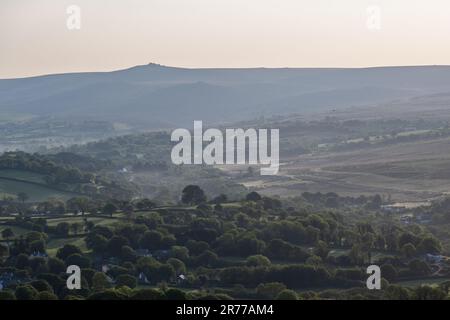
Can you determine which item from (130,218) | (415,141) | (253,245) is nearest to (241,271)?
(253,245)

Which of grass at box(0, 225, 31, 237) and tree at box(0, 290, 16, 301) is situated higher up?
tree at box(0, 290, 16, 301)

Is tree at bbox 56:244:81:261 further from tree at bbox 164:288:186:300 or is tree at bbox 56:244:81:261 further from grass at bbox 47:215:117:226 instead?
tree at bbox 164:288:186:300

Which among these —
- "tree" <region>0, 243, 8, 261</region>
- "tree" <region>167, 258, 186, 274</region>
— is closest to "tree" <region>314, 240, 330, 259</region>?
"tree" <region>167, 258, 186, 274</region>

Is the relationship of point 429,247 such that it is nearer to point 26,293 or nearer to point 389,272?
point 389,272

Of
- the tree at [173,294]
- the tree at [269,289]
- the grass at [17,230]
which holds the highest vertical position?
the tree at [173,294]

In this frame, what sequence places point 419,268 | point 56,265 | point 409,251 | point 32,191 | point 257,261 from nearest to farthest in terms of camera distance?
point 56,265 < point 419,268 < point 257,261 < point 409,251 < point 32,191

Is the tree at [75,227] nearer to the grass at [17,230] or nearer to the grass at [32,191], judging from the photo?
the grass at [17,230]

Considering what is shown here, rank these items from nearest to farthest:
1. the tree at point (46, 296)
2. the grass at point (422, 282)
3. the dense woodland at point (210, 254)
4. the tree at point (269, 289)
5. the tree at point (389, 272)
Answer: the tree at point (46, 296)
the tree at point (269, 289)
the dense woodland at point (210, 254)
the grass at point (422, 282)
the tree at point (389, 272)

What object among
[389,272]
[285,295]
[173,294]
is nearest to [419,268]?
[389,272]

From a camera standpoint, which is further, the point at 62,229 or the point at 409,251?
the point at 62,229

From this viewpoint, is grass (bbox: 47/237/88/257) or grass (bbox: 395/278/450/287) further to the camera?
grass (bbox: 47/237/88/257)

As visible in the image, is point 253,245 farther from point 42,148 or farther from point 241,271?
point 42,148

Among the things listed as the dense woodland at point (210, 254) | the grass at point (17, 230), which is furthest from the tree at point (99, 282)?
the grass at point (17, 230)
